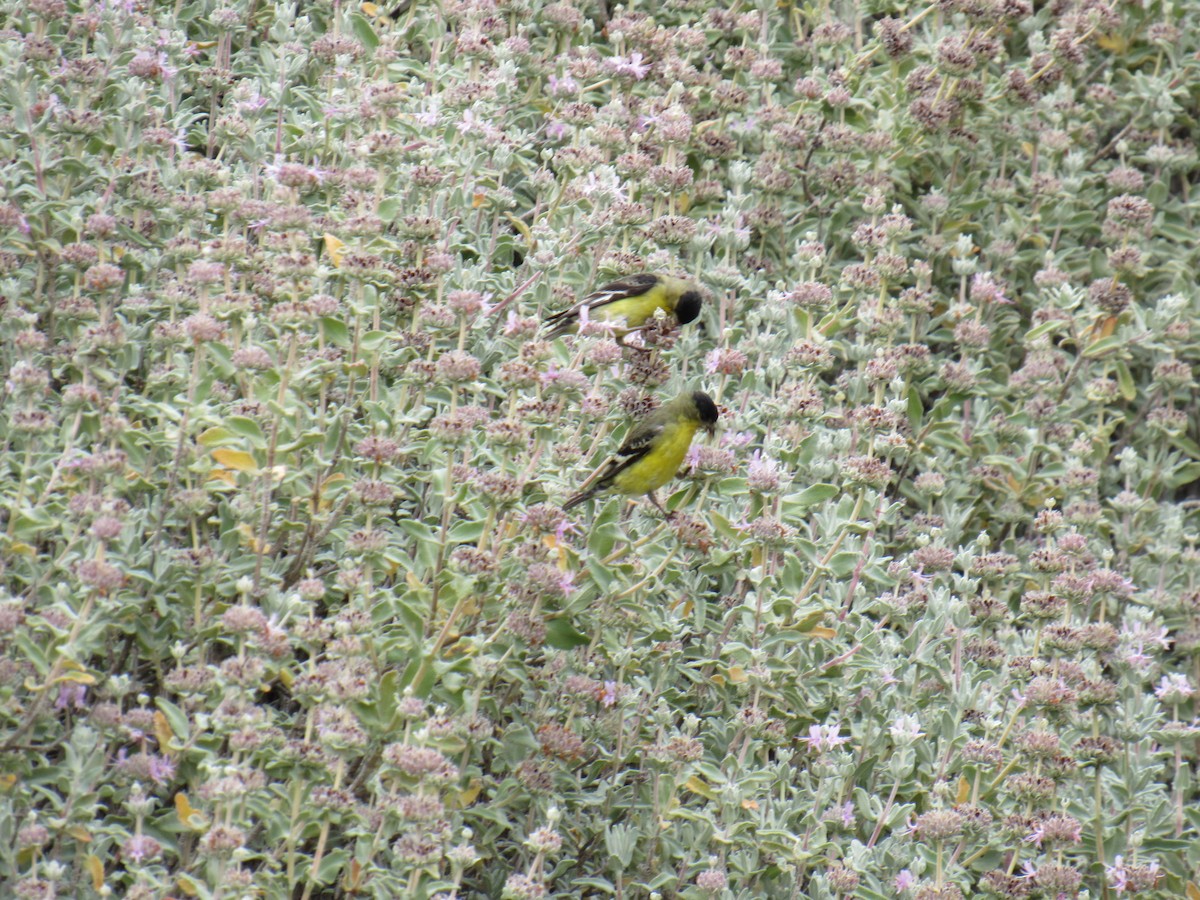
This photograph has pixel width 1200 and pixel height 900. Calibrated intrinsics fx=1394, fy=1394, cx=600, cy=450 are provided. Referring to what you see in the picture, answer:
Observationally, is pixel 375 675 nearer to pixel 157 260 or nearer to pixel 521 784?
pixel 521 784

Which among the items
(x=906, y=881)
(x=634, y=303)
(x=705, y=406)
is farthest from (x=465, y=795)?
(x=634, y=303)

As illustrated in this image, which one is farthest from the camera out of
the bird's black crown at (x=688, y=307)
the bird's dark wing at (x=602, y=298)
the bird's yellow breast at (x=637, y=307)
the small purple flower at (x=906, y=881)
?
the bird's black crown at (x=688, y=307)

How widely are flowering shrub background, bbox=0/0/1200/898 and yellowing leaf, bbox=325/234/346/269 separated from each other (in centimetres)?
6

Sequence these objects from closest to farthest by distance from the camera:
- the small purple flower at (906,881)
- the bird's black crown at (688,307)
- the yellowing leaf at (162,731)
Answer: the yellowing leaf at (162,731) < the small purple flower at (906,881) < the bird's black crown at (688,307)

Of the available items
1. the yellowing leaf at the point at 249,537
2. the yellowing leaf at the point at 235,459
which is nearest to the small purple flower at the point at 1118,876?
the yellowing leaf at the point at 249,537

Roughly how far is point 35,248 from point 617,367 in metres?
1.92

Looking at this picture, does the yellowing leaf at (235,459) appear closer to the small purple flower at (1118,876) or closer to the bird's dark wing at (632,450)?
the bird's dark wing at (632,450)

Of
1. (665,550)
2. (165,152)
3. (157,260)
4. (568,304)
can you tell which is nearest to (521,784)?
(665,550)

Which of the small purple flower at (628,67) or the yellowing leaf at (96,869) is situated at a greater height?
the small purple flower at (628,67)

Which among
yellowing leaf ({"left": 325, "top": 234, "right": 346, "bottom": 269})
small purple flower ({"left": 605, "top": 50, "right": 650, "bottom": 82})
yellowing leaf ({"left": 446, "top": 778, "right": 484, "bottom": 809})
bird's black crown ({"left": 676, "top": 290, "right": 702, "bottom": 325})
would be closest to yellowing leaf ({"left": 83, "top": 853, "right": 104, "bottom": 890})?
yellowing leaf ({"left": 446, "top": 778, "right": 484, "bottom": 809})

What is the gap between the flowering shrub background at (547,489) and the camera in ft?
11.6

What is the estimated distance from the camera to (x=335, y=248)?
4410 millimetres

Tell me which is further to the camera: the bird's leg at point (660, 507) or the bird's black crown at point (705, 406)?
the bird's black crown at point (705, 406)

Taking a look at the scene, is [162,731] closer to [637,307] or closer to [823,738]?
[823,738]
